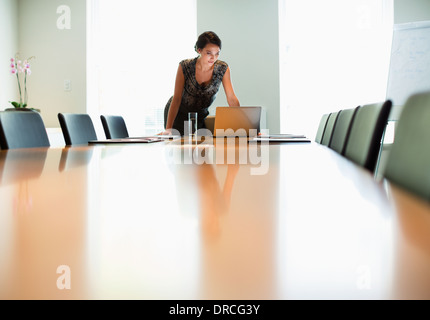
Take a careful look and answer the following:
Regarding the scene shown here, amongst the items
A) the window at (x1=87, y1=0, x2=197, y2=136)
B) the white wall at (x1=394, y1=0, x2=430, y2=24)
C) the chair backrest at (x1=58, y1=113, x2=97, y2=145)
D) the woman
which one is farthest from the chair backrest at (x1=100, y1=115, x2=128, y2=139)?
the white wall at (x1=394, y1=0, x2=430, y2=24)

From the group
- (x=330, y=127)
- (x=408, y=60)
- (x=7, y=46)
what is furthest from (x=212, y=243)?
(x=7, y=46)

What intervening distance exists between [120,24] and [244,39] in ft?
4.80

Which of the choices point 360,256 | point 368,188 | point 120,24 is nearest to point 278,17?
point 120,24

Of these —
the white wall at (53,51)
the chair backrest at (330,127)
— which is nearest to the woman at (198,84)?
the chair backrest at (330,127)

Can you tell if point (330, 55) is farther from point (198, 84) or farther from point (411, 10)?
point (198, 84)

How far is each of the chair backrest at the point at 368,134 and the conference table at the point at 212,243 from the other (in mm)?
653

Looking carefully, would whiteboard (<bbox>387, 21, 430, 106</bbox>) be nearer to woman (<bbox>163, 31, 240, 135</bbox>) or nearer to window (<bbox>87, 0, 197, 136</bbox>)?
woman (<bbox>163, 31, 240, 135</bbox>)

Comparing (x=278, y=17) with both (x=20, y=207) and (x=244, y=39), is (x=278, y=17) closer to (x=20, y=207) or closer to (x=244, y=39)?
(x=244, y=39)

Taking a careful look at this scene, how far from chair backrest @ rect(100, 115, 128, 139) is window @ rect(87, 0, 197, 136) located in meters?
1.48

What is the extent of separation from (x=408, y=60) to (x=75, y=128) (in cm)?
311

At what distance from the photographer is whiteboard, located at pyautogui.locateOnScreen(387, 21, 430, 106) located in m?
3.39

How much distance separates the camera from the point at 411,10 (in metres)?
3.78

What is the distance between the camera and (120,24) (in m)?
4.14

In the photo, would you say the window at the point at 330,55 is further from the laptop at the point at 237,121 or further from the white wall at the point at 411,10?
the laptop at the point at 237,121
